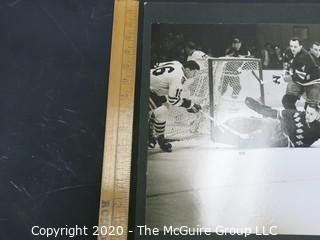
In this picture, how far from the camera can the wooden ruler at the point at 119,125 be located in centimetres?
101

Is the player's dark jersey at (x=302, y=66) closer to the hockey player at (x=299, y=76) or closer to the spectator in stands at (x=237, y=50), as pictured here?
the hockey player at (x=299, y=76)

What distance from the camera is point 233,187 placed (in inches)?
41.0

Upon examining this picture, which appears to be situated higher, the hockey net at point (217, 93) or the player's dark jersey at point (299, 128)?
the hockey net at point (217, 93)

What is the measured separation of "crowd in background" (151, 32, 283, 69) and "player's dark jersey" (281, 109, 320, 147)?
0.14 m

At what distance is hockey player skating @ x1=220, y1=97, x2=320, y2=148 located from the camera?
107cm

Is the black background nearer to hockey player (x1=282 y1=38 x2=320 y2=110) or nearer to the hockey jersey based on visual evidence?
the hockey jersey

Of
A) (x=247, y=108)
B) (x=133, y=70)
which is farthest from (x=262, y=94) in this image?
(x=133, y=70)

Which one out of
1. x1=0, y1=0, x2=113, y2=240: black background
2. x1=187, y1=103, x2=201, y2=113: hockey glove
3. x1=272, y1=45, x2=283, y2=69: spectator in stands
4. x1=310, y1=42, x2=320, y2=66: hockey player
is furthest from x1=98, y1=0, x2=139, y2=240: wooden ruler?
x1=310, y1=42, x2=320, y2=66: hockey player

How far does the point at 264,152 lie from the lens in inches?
41.9

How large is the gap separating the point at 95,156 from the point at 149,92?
0.71 ft

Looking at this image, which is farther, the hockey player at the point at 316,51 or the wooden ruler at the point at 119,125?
the hockey player at the point at 316,51

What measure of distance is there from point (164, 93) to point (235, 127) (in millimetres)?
203

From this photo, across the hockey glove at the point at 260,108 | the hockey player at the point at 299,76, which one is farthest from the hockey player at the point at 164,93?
the hockey player at the point at 299,76

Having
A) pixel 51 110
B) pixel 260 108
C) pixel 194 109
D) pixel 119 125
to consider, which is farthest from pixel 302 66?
pixel 51 110
